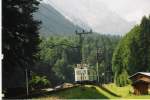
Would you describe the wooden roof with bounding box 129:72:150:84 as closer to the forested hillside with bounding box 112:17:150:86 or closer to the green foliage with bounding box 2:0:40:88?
the green foliage with bounding box 2:0:40:88

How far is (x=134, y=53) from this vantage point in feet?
338

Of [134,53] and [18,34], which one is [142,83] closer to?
[18,34]

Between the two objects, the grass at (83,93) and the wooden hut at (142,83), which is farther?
the wooden hut at (142,83)

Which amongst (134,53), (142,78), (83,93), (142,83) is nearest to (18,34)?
(83,93)

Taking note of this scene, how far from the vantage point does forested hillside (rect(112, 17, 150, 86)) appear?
100m

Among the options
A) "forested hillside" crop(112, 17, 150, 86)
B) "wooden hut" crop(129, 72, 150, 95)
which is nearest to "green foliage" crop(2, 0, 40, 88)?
"wooden hut" crop(129, 72, 150, 95)

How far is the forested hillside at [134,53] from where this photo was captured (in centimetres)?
10041

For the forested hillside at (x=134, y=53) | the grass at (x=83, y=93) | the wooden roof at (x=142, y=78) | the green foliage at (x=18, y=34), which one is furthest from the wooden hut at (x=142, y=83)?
the forested hillside at (x=134, y=53)

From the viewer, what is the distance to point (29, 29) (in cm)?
3472

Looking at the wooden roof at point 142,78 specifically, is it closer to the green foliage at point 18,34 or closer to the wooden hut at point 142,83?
the wooden hut at point 142,83

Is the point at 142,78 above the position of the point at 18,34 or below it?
below

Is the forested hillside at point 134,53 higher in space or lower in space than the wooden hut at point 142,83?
higher

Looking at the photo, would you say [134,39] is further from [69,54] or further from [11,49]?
[69,54]

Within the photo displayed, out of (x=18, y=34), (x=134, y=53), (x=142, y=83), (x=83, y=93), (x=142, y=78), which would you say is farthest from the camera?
(x=134, y=53)
